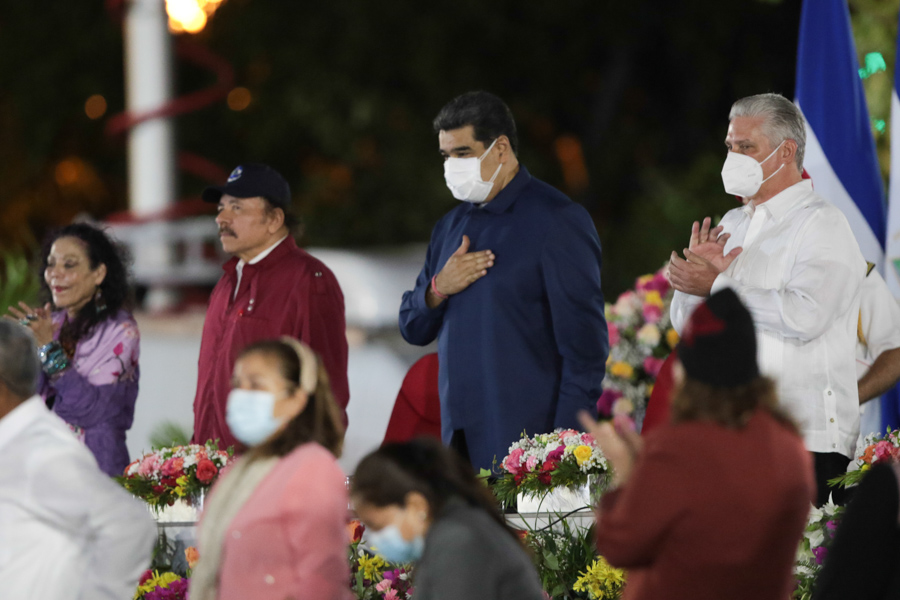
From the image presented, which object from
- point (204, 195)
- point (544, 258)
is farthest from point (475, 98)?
point (204, 195)

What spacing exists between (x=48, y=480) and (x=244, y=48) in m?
15.4

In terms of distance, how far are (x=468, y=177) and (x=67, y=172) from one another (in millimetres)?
15845

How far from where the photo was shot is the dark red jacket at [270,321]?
5.73 m

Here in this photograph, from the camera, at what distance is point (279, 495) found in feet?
12.3

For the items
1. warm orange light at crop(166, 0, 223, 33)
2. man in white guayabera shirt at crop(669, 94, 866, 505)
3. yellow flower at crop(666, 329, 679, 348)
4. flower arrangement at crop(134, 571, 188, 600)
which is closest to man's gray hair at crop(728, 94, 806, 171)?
man in white guayabera shirt at crop(669, 94, 866, 505)

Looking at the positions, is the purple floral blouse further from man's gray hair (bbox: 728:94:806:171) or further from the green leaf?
man's gray hair (bbox: 728:94:806:171)

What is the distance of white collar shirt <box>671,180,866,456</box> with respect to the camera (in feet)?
15.6

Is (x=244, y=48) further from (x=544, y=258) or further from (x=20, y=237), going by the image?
(x=544, y=258)

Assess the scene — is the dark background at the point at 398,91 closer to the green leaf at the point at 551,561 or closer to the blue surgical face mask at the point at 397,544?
the green leaf at the point at 551,561

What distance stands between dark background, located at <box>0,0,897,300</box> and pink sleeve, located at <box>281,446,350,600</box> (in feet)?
41.7

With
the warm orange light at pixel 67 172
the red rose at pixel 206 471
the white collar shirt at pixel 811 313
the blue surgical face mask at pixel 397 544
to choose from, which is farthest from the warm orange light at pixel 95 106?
the blue surgical face mask at pixel 397 544

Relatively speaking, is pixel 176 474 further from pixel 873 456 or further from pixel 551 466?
pixel 873 456

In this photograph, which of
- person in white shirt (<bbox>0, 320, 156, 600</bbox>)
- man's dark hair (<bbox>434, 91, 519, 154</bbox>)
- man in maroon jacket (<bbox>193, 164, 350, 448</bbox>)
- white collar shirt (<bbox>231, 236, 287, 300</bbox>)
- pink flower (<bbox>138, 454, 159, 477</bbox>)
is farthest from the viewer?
white collar shirt (<bbox>231, 236, 287, 300</bbox>)

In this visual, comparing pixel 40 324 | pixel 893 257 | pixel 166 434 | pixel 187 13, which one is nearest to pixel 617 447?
pixel 40 324
